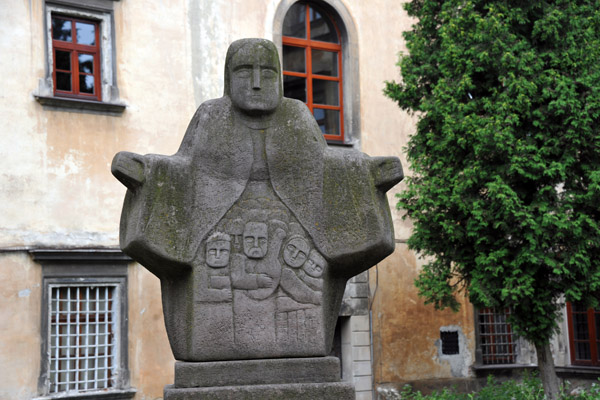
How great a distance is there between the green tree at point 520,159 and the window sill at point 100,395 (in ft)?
15.4

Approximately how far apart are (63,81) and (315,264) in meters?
8.78

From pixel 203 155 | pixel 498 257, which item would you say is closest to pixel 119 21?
pixel 498 257

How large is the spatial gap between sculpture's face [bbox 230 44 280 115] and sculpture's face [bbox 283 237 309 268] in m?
0.70

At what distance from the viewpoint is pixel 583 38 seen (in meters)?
11.2

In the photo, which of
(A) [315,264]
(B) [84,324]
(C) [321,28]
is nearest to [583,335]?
(C) [321,28]

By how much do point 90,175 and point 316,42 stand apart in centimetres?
492

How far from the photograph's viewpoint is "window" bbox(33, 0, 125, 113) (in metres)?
11.9

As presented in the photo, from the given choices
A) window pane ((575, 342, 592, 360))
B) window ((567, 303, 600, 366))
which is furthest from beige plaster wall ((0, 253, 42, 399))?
window pane ((575, 342, 592, 360))

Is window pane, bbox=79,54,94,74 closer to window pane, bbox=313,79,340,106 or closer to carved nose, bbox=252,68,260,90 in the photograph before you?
window pane, bbox=313,79,340,106

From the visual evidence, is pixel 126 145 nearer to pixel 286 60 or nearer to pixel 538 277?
pixel 286 60

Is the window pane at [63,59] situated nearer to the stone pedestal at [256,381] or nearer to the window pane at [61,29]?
the window pane at [61,29]

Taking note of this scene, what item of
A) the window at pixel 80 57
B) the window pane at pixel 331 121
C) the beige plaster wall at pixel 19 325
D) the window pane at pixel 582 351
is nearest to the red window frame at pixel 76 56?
the window at pixel 80 57

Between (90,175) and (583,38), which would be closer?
(583,38)

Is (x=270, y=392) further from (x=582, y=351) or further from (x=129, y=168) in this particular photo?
(x=582, y=351)
